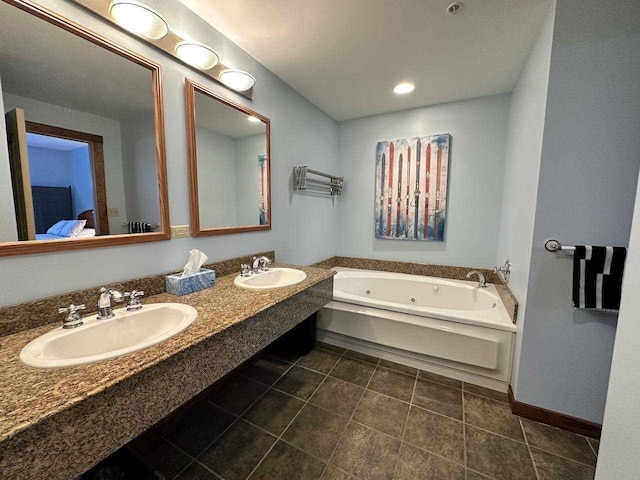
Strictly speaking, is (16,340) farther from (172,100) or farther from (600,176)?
(600,176)

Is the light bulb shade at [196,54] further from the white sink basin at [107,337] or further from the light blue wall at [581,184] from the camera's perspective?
the light blue wall at [581,184]

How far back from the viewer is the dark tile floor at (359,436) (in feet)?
4.00

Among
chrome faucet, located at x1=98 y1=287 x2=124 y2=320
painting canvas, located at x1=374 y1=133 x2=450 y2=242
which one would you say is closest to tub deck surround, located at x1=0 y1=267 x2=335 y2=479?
chrome faucet, located at x1=98 y1=287 x2=124 y2=320

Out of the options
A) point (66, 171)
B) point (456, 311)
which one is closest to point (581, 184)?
point (456, 311)

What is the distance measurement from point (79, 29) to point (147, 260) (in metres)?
0.99

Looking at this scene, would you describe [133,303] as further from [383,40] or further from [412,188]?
[412,188]

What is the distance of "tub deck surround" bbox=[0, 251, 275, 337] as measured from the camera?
0.90m

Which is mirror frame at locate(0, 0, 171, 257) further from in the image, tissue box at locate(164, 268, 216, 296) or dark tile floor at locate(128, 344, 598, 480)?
dark tile floor at locate(128, 344, 598, 480)

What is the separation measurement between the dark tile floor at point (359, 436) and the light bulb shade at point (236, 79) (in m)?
2.01

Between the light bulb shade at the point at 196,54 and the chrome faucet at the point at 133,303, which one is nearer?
the chrome faucet at the point at 133,303

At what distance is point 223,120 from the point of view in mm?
1688

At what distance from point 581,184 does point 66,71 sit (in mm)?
2400

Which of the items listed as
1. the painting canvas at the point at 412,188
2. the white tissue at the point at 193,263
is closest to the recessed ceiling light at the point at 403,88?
the painting canvas at the point at 412,188

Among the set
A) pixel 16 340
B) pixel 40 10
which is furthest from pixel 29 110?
pixel 16 340
